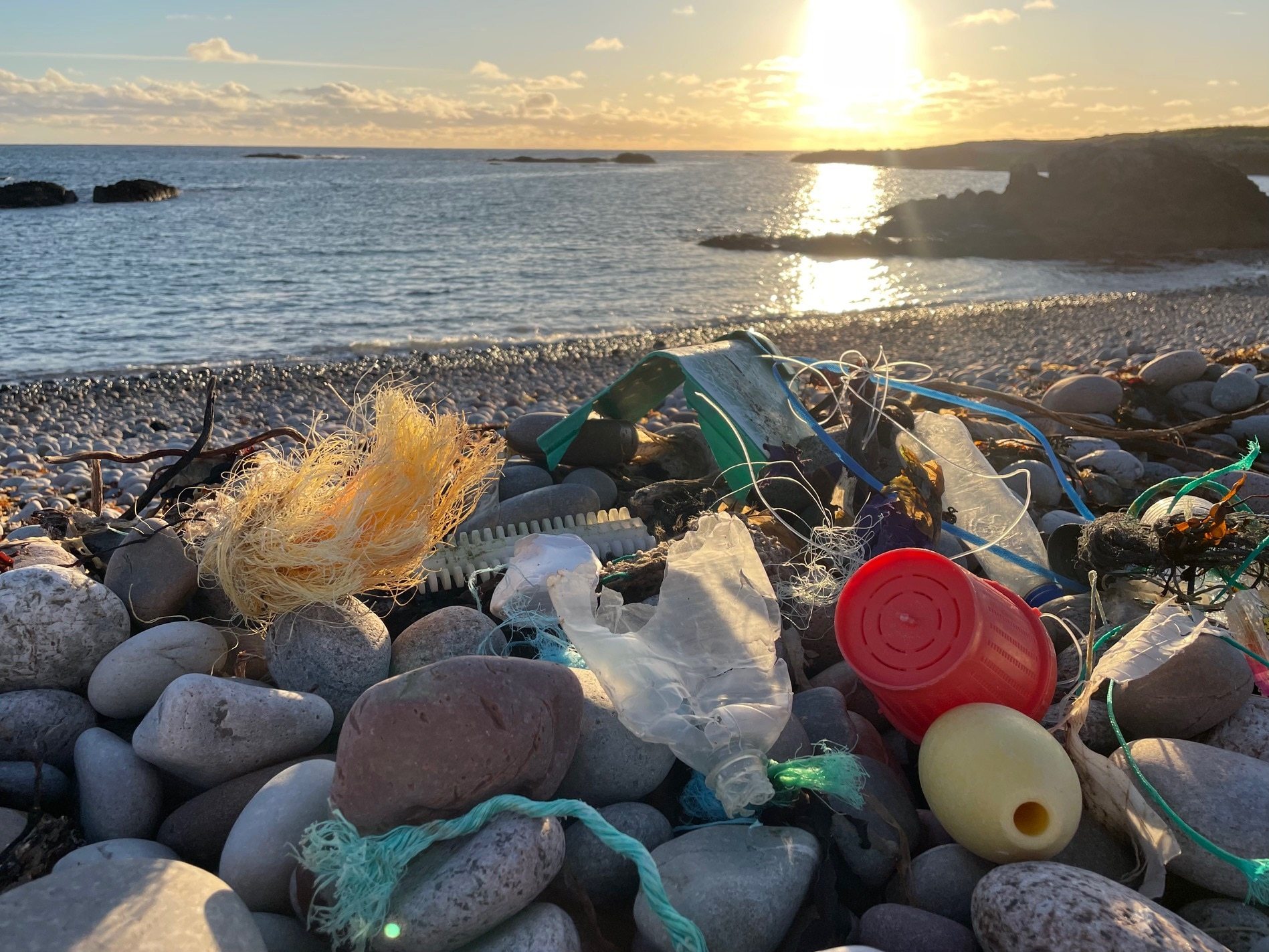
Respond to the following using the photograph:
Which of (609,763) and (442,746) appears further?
(609,763)

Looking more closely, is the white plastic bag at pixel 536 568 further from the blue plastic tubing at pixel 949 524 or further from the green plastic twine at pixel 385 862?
the blue plastic tubing at pixel 949 524

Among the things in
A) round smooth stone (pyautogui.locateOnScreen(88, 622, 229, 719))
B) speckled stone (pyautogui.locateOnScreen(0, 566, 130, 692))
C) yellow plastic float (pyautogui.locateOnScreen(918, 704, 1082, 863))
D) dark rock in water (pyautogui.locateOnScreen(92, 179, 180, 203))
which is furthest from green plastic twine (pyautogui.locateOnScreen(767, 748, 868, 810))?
dark rock in water (pyautogui.locateOnScreen(92, 179, 180, 203))

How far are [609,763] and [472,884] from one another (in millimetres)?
583

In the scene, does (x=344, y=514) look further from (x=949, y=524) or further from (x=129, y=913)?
(x=949, y=524)

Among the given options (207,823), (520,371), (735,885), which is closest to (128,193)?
(520,371)

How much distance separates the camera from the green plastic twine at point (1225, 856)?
1.82 metres

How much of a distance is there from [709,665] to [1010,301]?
18.4 meters

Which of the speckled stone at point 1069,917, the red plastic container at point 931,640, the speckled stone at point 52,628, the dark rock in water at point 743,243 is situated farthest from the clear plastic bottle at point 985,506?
the dark rock in water at point 743,243

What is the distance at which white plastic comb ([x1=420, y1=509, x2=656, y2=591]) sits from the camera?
3.43 m

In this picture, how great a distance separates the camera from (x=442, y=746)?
6.19 ft

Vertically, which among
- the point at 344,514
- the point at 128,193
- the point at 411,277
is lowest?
the point at 411,277

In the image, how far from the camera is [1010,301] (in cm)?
1858

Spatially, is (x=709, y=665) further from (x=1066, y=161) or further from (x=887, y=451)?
(x=1066, y=161)

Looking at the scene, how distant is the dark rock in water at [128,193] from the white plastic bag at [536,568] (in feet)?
172
